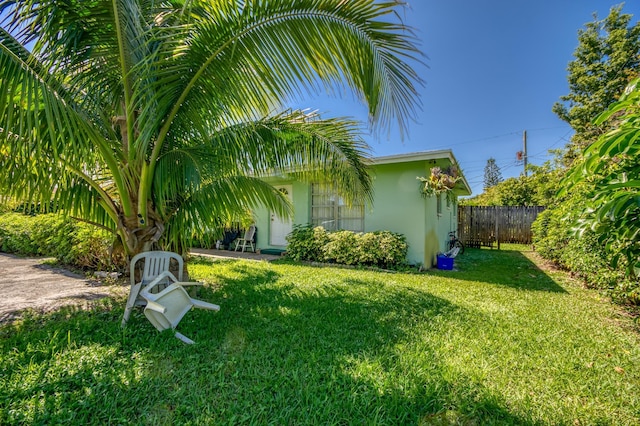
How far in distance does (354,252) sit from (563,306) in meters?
4.46

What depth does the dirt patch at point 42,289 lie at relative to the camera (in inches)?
168

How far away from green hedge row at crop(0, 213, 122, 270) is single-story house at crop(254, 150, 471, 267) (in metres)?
3.96

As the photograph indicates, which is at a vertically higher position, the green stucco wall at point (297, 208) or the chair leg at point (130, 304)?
the green stucco wall at point (297, 208)

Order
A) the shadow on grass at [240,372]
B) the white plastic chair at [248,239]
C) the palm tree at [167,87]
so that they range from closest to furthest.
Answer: the shadow on grass at [240,372] < the palm tree at [167,87] < the white plastic chair at [248,239]

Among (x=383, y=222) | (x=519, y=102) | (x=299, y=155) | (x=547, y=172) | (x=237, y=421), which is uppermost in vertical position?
(x=519, y=102)

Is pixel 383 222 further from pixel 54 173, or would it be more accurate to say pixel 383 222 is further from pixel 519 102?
pixel 519 102

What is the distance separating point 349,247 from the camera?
313 inches

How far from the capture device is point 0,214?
10.9 metres

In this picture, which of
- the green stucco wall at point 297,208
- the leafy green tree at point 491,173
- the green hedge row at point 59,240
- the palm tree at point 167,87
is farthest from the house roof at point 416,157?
the leafy green tree at point 491,173

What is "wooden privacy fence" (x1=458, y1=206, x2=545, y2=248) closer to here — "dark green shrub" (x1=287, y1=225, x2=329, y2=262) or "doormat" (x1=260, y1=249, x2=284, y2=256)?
"dark green shrub" (x1=287, y1=225, x2=329, y2=262)

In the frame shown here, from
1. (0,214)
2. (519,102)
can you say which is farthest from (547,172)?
(0,214)

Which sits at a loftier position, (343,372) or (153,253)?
(153,253)

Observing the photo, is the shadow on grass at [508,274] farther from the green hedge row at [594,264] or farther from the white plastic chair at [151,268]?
the white plastic chair at [151,268]

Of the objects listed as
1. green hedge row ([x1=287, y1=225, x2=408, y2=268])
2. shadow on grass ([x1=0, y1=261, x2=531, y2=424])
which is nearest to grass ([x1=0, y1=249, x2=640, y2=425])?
shadow on grass ([x1=0, y1=261, x2=531, y2=424])
